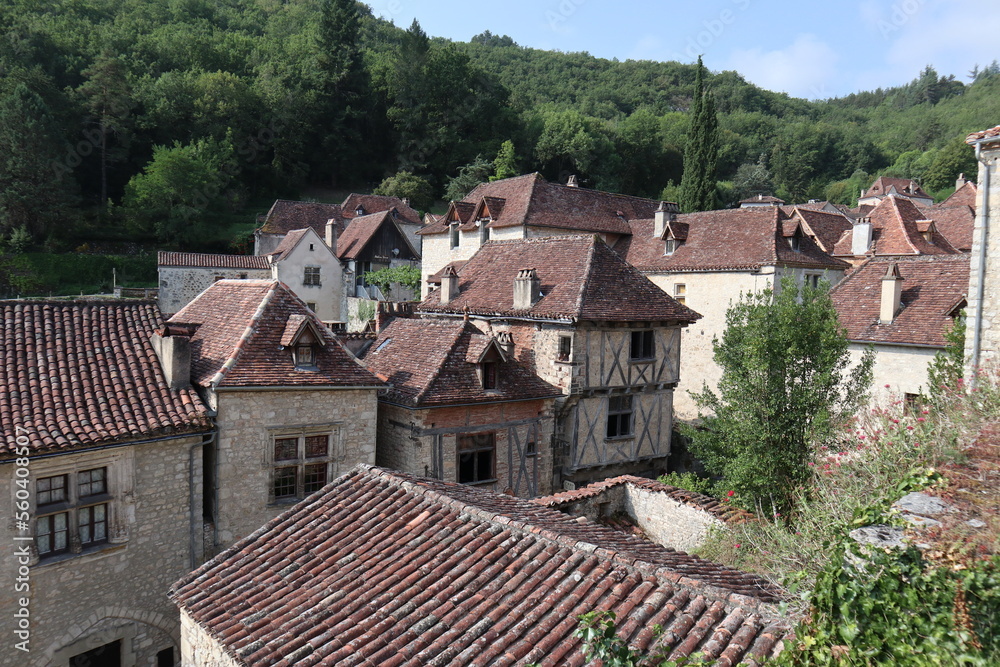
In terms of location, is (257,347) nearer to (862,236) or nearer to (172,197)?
(862,236)

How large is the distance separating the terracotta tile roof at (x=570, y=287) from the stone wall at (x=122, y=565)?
33.0 ft

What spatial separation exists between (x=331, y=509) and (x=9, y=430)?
19.2ft

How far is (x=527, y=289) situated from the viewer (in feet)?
60.5

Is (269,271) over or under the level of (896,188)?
under

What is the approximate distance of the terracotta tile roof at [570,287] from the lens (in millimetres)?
17664

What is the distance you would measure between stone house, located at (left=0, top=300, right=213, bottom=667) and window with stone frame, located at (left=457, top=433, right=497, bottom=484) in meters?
6.03

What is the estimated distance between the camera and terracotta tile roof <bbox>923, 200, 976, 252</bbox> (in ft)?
100

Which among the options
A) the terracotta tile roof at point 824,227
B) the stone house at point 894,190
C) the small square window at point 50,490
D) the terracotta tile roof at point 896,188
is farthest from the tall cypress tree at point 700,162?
the small square window at point 50,490

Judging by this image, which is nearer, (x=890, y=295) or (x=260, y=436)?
(x=260, y=436)

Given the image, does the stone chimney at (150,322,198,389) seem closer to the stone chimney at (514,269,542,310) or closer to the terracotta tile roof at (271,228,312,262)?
the stone chimney at (514,269,542,310)

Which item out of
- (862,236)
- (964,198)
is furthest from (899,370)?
(964,198)

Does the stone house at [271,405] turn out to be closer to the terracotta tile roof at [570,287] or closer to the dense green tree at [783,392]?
the terracotta tile roof at [570,287]

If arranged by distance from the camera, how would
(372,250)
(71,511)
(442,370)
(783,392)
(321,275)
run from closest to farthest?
(71,511) → (783,392) → (442,370) → (321,275) → (372,250)

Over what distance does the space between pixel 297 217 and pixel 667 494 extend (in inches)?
1587
